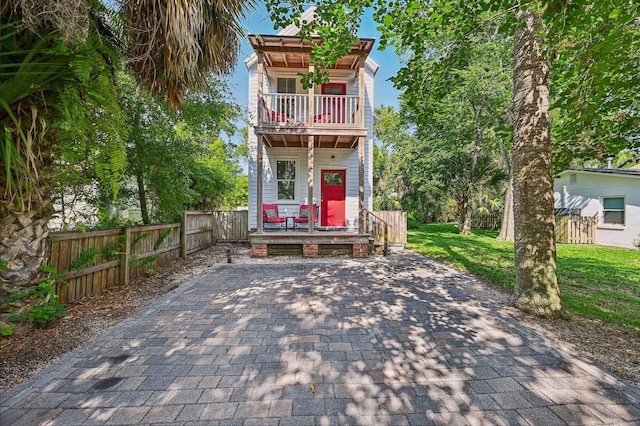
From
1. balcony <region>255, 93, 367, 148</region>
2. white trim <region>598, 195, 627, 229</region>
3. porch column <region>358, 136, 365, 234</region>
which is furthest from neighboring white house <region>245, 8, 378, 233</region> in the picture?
white trim <region>598, 195, 627, 229</region>

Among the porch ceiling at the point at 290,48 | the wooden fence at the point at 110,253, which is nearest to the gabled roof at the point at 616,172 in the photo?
the porch ceiling at the point at 290,48

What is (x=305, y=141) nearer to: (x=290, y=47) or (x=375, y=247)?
(x=290, y=47)

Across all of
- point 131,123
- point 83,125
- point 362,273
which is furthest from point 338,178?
point 83,125

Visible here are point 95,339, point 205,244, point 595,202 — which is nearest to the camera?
point 95,339

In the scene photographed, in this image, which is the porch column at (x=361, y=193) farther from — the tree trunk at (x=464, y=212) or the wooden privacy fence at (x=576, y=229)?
the wooden privacy fence at (x=576, y=229)

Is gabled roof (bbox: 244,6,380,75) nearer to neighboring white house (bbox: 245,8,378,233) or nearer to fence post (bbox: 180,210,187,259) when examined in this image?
neighboring white house (bbox: 245,8,378,233)

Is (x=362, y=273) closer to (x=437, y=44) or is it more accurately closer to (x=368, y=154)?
(x=437, y=44)

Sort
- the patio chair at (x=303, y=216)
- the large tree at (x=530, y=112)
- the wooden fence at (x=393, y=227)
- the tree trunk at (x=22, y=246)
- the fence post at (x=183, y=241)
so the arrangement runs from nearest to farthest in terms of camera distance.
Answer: the tree trunk at (x=22, y=246) → the large tree at (x=530, y=112) → the fence post at (x=183, y=241) → the patio chair at (x=303, y=216) → the wooden fence at (x=393, y=227)

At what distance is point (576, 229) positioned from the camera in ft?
42.2

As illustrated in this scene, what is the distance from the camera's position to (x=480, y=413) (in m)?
2.06

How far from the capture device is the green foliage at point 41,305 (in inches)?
123

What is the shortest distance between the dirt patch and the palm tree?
732mm

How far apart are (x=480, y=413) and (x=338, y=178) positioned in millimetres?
9665

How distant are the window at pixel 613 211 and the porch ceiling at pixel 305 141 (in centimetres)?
1232
